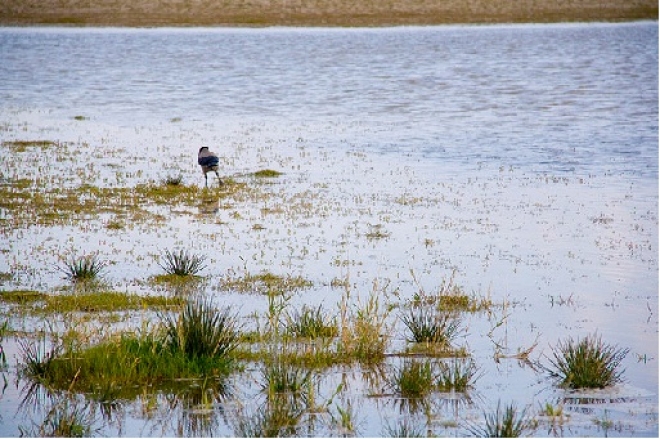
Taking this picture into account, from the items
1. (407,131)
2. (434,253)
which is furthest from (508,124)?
(434,253)

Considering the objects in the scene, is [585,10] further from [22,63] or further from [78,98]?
[78,98]

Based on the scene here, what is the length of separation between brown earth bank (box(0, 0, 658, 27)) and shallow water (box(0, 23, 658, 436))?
30892mm

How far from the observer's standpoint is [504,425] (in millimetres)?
8188

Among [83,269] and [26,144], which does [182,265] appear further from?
[26,144]

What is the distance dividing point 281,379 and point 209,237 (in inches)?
269

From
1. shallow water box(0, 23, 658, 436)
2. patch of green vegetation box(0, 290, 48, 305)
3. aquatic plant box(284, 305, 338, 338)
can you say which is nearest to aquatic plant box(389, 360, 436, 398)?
shallow water box(0, 23, 658, 436)

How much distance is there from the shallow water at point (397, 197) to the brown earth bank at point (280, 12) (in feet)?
101

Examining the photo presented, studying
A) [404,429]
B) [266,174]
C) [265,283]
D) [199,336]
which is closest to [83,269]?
[265,283]

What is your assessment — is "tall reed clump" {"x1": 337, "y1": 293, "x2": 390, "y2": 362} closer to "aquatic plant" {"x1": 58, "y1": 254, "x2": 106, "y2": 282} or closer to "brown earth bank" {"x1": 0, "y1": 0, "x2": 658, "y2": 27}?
"aquatic plant" {"x1": 58, "y1": 254, "x2": 106, "y2": 282}

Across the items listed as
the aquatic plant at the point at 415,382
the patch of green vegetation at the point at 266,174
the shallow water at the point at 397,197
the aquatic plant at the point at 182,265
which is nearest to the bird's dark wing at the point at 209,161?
the shallow water at the point at 397,197

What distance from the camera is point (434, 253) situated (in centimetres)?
1503

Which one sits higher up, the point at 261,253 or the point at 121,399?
the point at 261,253

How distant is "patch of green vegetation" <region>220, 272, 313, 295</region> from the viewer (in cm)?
1298

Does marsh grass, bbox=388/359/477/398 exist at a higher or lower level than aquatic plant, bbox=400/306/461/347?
lower
